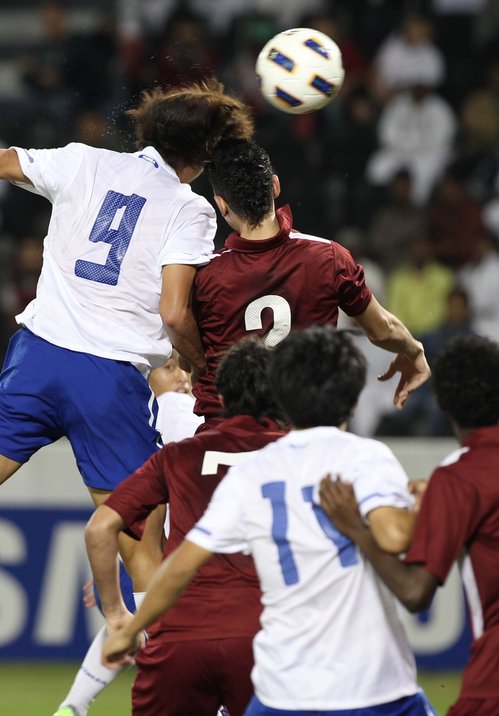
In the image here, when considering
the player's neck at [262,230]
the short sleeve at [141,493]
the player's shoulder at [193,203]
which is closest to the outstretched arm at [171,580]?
the short sleeve at [141,493]

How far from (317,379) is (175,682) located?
1.25 meters

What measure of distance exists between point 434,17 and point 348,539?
31.7 ft

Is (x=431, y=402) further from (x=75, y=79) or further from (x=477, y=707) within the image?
(x=477, y=707)

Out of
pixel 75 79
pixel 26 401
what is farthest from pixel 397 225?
pixel 26 401

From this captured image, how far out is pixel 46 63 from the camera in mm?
11391

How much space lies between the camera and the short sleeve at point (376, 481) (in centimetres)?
249

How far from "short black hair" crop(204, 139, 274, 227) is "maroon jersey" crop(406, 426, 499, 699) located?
1.81m

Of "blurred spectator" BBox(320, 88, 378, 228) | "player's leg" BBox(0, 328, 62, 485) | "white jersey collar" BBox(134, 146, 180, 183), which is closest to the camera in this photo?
"player's leg" BBox(0, 328, 62, 485)

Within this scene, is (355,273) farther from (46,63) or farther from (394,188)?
(46,63)

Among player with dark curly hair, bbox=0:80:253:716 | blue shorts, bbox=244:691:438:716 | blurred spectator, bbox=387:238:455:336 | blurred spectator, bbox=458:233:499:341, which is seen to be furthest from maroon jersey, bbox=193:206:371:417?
blurred spectator, bbox=458:233:499:341

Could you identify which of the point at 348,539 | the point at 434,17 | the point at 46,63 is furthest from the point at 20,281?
the point at 348,539

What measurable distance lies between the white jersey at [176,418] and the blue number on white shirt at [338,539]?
8.81 feet

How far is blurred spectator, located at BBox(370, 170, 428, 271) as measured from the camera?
31.5ft

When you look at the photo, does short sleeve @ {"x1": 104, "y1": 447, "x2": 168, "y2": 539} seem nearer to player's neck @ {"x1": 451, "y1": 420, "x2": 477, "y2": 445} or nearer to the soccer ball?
player's neck @ {"x1": 451, "y1": 420, "x2": 477, "y2": 445}
